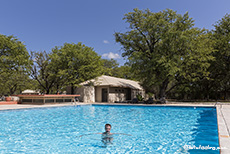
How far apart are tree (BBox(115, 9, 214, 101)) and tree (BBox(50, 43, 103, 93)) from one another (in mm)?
6177

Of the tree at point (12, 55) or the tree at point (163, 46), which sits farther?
the tree at point (12, 55)

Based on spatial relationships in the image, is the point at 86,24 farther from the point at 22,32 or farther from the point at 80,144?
the point at 80,144

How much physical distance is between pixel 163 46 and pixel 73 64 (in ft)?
46.7

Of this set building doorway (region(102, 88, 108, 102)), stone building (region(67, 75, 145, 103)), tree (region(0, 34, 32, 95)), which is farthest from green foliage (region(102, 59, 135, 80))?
tree (region(0, 34, 32, 95))

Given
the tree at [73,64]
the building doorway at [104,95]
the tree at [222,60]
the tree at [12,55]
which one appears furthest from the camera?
the tree at [73,64]

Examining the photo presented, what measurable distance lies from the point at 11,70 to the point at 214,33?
109 ft

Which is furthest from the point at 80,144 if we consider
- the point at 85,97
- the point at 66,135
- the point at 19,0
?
the point at 19,0

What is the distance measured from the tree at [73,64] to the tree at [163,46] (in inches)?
243

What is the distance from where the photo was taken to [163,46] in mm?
23219

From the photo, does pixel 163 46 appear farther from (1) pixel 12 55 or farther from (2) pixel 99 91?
(1) pixel 12 55

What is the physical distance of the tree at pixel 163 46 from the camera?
2236cm

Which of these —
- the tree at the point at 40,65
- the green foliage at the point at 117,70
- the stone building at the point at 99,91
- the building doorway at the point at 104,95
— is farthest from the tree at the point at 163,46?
the green foliage at the point at 117,70

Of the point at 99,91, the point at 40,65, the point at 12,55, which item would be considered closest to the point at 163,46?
the point at 99,91

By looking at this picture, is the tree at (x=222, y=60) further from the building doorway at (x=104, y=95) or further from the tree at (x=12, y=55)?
the tree at (x=12, y=55)
